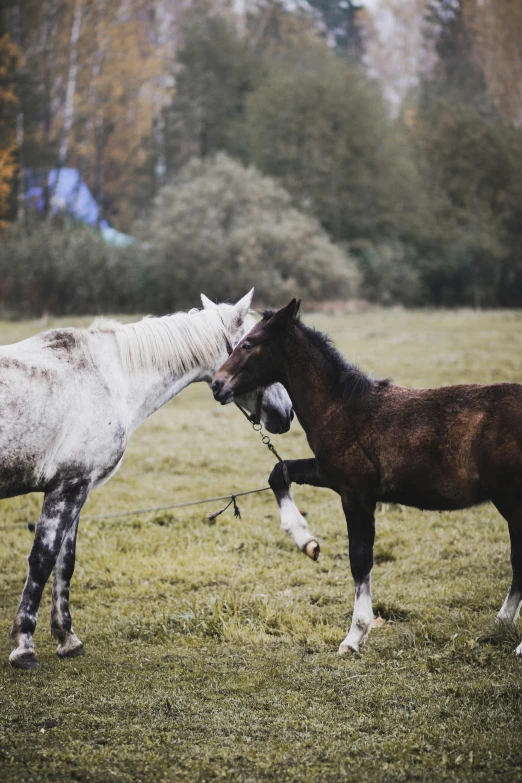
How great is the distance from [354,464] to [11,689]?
2557 mm

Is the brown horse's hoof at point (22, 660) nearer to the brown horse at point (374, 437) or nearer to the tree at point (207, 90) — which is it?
the brown horse at point (374, 437)

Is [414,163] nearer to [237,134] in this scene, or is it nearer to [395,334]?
[237,134]

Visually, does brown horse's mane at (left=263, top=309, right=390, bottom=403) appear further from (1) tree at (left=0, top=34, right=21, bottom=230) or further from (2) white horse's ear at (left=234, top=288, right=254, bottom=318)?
(1) tree at (left=0, top=34, right=21, bottom=230)

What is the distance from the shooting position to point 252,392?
5.71 meters

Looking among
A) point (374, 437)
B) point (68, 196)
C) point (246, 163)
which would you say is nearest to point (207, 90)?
point (246, 163)

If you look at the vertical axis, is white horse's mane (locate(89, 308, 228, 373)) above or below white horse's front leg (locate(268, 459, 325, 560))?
above

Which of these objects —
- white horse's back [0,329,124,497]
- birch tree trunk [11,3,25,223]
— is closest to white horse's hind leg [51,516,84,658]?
white horse's back [0,329,124,497]

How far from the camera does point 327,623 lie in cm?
554

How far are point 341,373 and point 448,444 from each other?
0.90 meters

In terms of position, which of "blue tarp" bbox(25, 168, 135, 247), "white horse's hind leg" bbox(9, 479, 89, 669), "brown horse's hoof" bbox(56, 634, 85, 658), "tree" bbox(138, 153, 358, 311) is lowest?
"brown horse's hoof" bbox(56, 634, 85, 658)

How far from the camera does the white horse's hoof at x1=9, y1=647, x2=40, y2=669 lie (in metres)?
4.84

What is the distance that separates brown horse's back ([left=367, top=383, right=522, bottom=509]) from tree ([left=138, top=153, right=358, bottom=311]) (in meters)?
28.1

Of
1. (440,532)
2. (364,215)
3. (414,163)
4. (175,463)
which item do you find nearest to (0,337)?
(175,463)

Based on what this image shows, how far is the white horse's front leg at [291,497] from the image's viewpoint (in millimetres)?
5027
